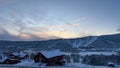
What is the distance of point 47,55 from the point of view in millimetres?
79062

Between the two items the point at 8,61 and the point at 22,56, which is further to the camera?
the point at 22,56

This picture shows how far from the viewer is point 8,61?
3499 inches

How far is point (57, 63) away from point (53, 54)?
183 inches

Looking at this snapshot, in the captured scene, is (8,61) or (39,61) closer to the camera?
(39,61)

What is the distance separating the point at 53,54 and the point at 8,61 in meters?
18.5

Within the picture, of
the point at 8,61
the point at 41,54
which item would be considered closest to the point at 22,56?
the point at 8,61

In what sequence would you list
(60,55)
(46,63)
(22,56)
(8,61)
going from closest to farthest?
(46,63), (60,55), (8,61), (22,56)

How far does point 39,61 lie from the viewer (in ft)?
258

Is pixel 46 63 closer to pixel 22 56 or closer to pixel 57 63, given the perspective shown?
pixel 57 63

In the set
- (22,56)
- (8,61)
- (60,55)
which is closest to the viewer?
(60,55)

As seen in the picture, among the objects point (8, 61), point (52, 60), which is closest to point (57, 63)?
point (52, 60)

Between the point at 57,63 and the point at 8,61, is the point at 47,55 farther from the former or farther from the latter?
the point at 8,61

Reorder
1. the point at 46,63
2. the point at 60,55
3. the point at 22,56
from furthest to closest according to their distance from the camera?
the point at 22,56 < the point at 60,55 < the point at 46,63

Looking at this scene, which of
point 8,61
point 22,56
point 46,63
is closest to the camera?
point 46,63
